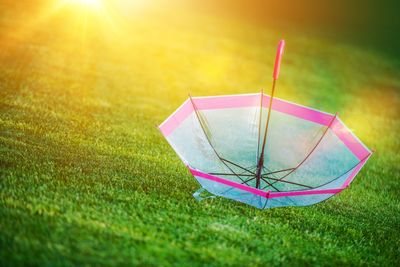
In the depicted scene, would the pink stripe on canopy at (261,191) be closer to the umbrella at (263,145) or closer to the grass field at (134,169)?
the umbrella at (263,145)

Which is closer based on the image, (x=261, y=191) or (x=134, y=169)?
(x=261, y=191)

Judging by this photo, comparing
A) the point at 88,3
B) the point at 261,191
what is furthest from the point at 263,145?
the point at 88,3

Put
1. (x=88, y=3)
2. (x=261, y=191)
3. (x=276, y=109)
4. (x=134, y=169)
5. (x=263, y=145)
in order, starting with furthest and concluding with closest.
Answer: (x=88, y=3), (x=134, y=169), (x=276, y=109), (x=263, y=145), (x=261, y=191)

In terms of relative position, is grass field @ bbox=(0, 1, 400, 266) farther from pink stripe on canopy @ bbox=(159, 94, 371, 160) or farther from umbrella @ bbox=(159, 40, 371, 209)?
pink stripe on canopy @ bbox=(159, 94, 371, 160)

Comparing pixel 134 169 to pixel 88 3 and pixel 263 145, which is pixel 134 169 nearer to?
pixel 263 145

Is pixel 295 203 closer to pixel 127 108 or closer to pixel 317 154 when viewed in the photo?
pixel 317 154

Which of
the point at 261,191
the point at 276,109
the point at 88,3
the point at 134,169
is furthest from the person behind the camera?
the point at 88,3
